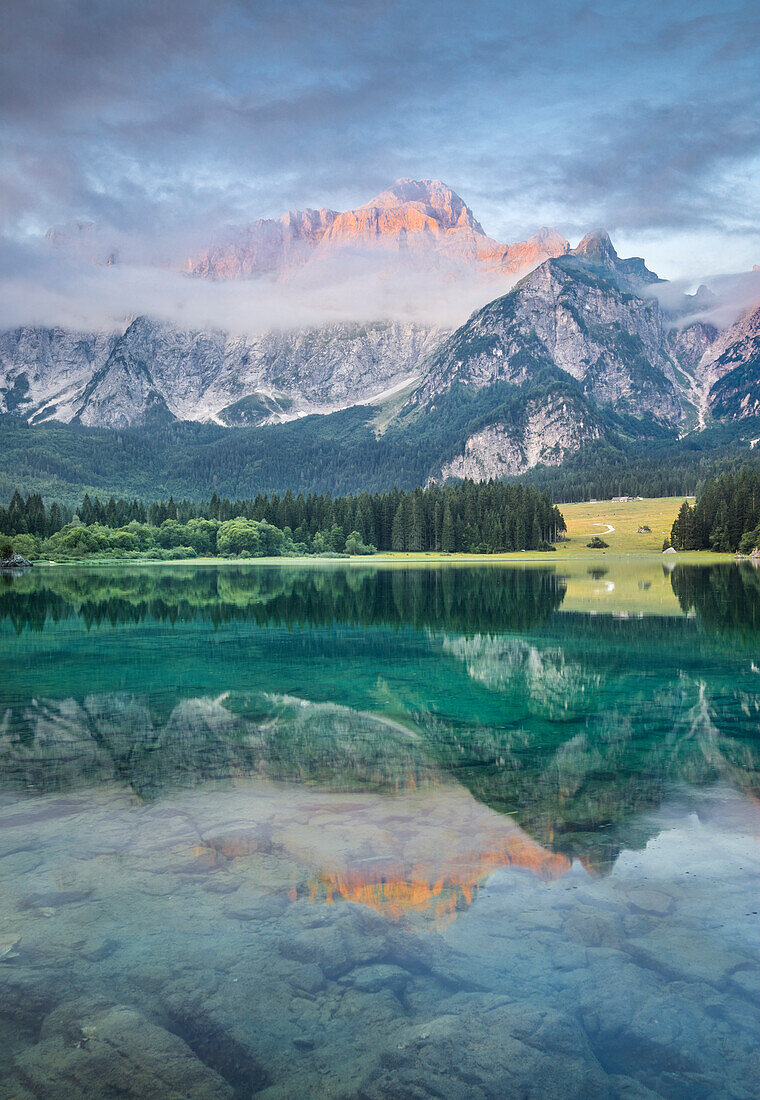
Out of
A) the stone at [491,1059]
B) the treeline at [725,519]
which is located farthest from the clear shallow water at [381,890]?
the treeline at [725,519]

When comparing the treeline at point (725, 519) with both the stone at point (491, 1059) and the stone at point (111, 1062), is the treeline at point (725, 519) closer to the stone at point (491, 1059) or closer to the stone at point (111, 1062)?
the stone at point (491, 1059)

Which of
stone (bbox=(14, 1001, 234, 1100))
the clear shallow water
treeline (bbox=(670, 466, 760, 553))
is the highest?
treeline (bbox=(670, 466, 760, 553))

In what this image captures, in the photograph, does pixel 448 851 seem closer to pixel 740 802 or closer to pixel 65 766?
pixel 740 802

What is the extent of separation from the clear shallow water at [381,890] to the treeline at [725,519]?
156 metres

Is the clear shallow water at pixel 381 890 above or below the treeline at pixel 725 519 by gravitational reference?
below

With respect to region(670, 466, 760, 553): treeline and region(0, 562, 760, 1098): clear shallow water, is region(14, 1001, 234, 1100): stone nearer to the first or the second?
region(0, 562, 760, 1098): clear shallow water

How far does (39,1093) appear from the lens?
709 centimetres

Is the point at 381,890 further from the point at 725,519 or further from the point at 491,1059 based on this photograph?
the point at 725,519

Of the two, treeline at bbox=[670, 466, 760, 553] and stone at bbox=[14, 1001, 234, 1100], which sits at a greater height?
treeline at bbox=[670, 466, 760, 553]

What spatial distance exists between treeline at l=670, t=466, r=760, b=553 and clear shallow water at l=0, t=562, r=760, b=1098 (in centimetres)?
15556

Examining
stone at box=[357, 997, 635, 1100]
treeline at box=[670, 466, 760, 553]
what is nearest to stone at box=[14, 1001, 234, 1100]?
stone at box=[357, 997, 635, 1100]

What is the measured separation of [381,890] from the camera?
37.3ft

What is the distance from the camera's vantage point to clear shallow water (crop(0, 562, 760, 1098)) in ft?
25.2

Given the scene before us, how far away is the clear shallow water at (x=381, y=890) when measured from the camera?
7.67 metres
